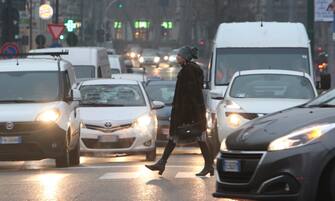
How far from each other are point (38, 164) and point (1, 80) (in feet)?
6.36

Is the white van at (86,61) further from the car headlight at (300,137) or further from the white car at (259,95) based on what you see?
the car headlight at (300,137)

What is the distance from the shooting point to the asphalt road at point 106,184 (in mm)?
11415

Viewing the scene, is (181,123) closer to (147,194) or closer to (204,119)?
(204,119)

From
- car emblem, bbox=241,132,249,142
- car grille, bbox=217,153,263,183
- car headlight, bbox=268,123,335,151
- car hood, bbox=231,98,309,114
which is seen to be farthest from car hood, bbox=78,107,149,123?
car headlight, bbox=268,123,335,151

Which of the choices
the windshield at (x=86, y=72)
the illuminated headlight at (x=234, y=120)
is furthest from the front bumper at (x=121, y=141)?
the windshield at (x=86, y=72)

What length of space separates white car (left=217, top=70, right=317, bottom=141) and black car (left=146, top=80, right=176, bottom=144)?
194 inches

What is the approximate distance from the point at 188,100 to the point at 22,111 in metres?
3.26

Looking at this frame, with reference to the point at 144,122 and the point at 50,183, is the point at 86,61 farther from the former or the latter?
the point at 50,183

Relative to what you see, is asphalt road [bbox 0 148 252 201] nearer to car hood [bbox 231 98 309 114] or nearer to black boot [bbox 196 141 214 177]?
black boot [bbox 196 141 214 177]

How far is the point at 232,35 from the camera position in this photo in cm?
2180

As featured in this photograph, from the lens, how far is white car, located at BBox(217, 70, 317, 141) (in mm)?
16469

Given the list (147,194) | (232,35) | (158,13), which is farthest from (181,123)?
(158,13)

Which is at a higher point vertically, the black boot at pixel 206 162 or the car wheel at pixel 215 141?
the black boot at pixel 206 162

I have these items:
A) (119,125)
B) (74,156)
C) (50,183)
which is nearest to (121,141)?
(119,125)
